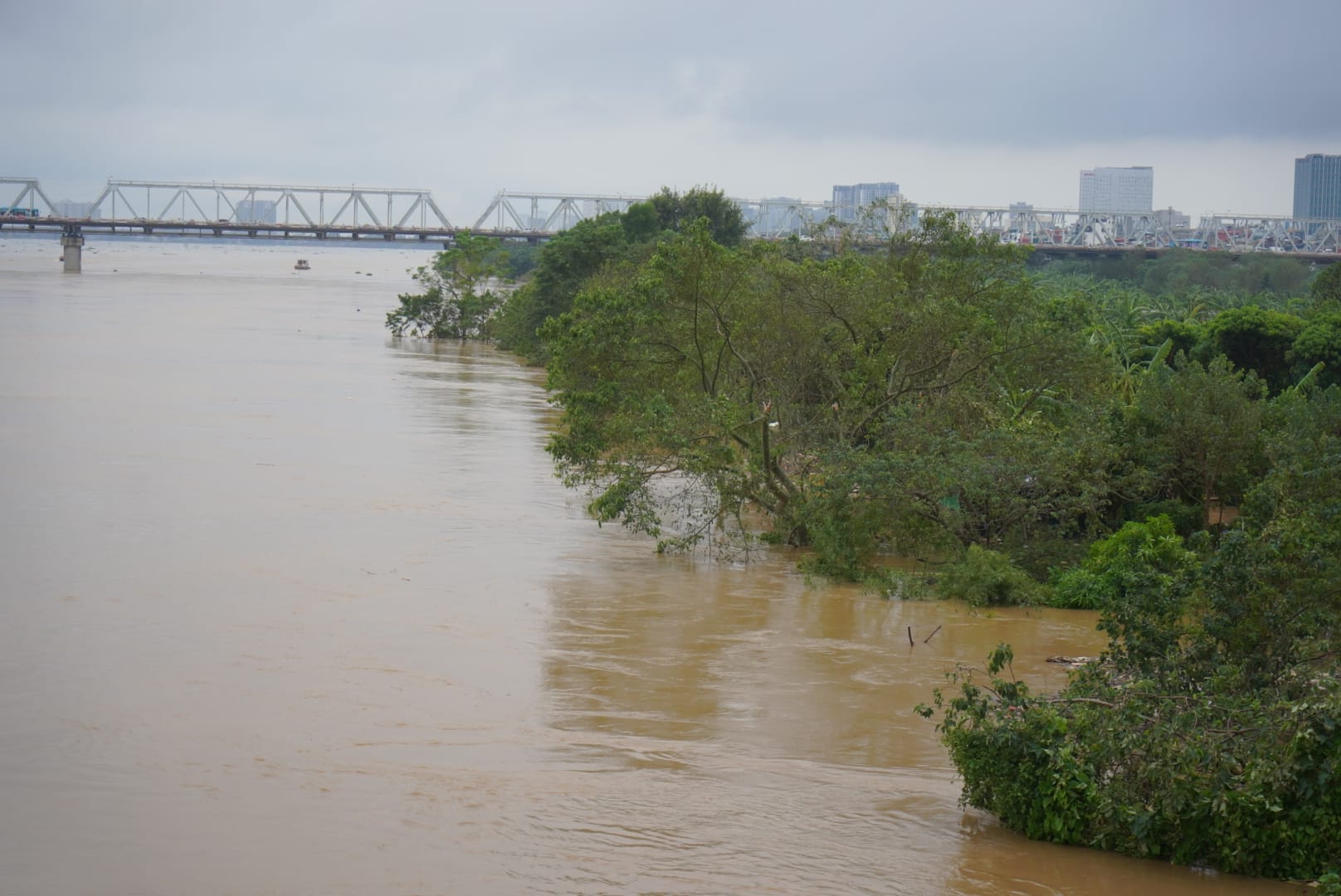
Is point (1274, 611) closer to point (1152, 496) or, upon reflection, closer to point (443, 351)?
point (1152, 496)

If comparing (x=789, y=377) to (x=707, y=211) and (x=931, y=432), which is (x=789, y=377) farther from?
(x=707, y=211)

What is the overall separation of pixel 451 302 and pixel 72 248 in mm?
69296

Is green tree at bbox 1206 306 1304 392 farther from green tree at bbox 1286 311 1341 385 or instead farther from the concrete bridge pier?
the concrete bridge pier

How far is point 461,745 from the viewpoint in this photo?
38.8 ft

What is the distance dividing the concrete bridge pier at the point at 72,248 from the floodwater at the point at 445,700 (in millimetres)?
104098

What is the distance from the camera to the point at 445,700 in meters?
13.0

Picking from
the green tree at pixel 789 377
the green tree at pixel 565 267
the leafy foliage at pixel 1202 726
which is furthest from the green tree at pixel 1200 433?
the green tree at pixel 565 267

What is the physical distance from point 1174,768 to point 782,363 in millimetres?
13092

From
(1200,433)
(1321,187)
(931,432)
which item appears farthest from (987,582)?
(1321,187)

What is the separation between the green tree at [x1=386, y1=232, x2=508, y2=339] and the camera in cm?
6888

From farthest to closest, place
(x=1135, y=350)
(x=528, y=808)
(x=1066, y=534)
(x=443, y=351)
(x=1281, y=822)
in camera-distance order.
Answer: (x=443, y=351), (x=1135, y=350), (x=1066, y=534), (x=528, y=808), (x=1281, y=822)

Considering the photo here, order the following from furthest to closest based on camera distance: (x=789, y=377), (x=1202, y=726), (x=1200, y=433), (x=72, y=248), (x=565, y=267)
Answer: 1. (x=72, y=248)
2. (x=565, y=267)
3. (x=789, y=377)
4. (x=1200, y=433)
5. (x=1202, y=726)

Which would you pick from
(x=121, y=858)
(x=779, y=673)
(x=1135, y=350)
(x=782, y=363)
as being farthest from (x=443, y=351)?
(x=121, y=858)

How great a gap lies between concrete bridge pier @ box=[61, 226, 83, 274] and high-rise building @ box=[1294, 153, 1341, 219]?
14788cm
